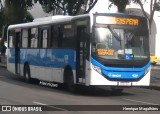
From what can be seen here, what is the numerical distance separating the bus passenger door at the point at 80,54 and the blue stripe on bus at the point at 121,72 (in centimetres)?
84

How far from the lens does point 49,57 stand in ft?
72.4

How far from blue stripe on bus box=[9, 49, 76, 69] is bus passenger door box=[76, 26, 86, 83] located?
1.05ft

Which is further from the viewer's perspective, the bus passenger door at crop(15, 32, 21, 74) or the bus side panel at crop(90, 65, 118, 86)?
the bus passenger door at crop(15, 32, 21, 74)

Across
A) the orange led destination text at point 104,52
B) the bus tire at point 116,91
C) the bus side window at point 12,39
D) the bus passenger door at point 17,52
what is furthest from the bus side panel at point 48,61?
the bus tire at point 116,91

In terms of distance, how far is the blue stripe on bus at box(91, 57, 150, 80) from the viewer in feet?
59.7

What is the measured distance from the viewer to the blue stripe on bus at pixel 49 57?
19.9m

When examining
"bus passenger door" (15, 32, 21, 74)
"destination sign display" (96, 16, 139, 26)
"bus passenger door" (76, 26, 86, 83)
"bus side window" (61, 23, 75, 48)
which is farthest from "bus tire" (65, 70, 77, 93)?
"bus passenger door" (15, 32, 21, 74)

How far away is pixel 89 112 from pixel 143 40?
6.39 m

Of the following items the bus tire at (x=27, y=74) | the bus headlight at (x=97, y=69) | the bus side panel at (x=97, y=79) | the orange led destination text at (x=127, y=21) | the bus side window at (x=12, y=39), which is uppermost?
the orange led destination text at (x=127, y=21)

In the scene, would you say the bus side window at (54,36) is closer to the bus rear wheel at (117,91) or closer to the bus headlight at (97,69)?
the bus rear wheel at (117,91)

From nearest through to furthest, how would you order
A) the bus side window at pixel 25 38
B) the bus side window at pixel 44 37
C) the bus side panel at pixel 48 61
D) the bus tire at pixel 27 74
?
the bus side panel at pixel 48 61
the bus side window at pixel 44 37
the bus tire at pixel 27 74
the bus side window at pixel 25 38

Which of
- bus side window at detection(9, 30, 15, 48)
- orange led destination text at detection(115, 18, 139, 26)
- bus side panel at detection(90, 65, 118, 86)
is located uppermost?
orange led destination text at detection(115, 18, 139, 26)

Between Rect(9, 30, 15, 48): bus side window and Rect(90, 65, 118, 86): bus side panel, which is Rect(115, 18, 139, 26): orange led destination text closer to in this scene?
Rect(90, 65, 118, 86): bus side panel

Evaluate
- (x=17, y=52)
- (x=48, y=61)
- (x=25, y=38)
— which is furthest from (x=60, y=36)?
(x=17, y=52)
